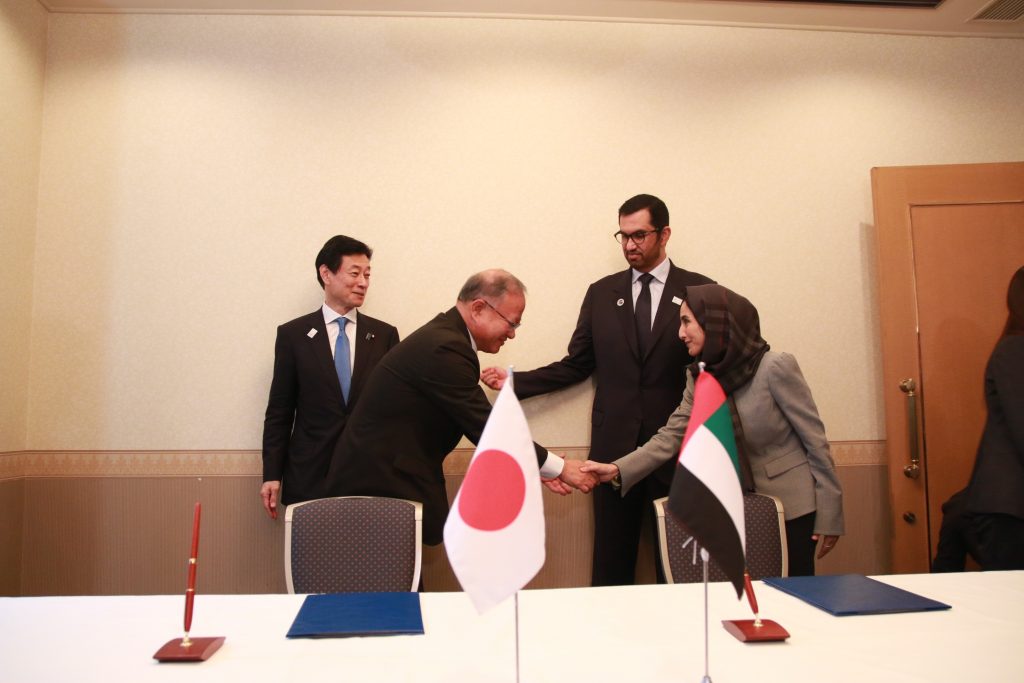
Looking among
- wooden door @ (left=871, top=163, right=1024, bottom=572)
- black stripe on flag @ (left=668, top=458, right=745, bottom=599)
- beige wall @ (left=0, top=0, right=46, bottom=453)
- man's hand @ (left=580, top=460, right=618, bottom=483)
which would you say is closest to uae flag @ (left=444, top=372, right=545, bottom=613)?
black stripe on flag @ (left=668, top=458, right=745, bottom=599)

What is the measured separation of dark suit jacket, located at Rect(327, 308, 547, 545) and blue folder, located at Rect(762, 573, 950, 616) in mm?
1133

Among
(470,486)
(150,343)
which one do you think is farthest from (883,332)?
(150,343)

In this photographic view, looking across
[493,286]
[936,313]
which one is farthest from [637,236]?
[936,313]

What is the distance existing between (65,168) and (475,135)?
6.76ft

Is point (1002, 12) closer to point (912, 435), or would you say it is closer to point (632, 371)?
point (912, 435)

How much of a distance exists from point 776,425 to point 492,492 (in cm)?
179

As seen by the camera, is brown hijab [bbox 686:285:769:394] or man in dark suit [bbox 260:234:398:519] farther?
man in dark suit [bbox 260:234:398:519]

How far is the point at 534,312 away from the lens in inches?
153

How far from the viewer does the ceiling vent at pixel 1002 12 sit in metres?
3.85

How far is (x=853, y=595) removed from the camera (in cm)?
186

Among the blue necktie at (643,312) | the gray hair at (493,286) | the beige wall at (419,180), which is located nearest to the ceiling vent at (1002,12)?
the beige wall at (419,180)

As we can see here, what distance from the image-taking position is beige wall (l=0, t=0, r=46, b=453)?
3.50m

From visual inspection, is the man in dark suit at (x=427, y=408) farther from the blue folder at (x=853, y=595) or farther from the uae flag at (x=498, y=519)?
the uae flag at (x=498, y=519)

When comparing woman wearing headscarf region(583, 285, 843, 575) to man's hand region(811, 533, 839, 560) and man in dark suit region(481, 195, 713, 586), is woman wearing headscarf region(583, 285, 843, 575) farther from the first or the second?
man in dark suit region(481, 195, 713, 586)
